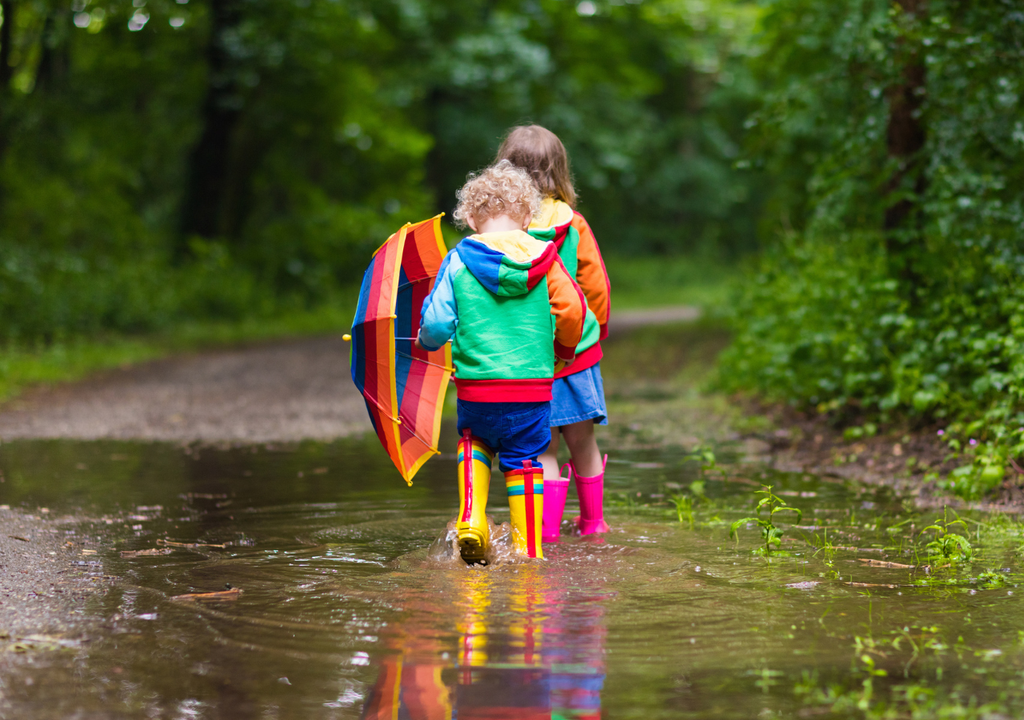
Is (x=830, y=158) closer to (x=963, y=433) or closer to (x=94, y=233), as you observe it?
(x=963, y=433)

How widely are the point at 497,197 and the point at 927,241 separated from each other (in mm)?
4323

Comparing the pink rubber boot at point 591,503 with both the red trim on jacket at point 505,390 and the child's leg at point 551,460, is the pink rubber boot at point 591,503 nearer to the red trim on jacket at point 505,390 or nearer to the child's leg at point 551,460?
the child's leg at point 551,460

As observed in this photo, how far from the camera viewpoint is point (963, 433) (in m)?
6.56

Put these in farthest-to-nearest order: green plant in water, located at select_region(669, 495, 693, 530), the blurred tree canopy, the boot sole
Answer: the blurred tree canopy, green plant in water, located at select_region(669, 495, 693, 530), the boot sole

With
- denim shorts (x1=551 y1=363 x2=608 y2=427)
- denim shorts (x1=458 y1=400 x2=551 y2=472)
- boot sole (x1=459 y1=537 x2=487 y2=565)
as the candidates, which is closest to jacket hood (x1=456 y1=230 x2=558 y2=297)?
denim shorts (x1=458 y1=400 x2=551 y2=472)

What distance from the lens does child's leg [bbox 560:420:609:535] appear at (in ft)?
17.1

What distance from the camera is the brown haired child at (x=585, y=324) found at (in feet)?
16.1

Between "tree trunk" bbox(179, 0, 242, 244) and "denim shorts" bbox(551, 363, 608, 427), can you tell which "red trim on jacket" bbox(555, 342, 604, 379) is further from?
"tree trunk" bbox(179, 0, 242, 244)

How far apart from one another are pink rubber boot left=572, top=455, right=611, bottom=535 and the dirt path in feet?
13.7

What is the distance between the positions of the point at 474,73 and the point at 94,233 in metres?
8.43

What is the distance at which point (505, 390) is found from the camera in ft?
15.0

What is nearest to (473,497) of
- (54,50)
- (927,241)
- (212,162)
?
(927,241)

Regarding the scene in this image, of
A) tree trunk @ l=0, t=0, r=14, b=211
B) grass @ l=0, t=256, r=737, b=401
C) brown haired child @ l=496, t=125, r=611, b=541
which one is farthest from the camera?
tree trunk @ l=0, t=0, r=14, b=211

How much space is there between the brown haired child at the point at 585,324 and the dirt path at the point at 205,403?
4.18 metres
